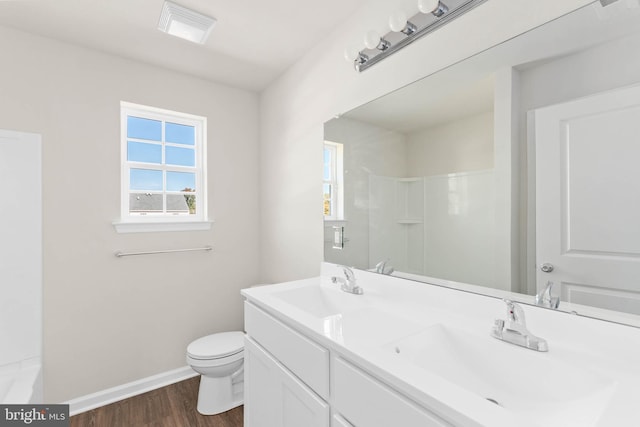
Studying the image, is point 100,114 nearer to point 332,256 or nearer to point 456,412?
point 332,256

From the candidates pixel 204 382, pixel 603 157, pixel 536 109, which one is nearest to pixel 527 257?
pixel 603 157

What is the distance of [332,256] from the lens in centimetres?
183

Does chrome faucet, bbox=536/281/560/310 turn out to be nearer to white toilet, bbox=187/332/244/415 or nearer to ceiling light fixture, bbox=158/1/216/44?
white toilet, bbox=187/332/244/415

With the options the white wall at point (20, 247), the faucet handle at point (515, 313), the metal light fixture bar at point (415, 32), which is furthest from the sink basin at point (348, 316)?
the white wall at point (20, 247)

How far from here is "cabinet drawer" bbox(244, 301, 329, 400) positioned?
0.95 meters

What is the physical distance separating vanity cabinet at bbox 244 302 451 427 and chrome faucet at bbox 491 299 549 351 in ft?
1.34

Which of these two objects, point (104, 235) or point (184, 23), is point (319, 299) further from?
point (184, 23)

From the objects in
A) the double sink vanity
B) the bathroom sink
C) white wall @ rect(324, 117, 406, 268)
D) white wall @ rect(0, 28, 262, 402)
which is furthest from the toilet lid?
white wall @ rect(324, 117, 406, 268)

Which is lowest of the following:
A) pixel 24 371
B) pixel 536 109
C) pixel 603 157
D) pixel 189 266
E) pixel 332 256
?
pixel 24 371

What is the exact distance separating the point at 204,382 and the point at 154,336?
59 centimetres

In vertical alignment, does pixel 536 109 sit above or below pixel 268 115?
below

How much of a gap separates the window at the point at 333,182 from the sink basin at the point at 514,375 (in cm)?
96

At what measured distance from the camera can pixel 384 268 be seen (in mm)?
1474

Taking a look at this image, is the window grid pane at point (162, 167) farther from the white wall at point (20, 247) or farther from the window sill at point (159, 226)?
the white wall at point (20, 247)
